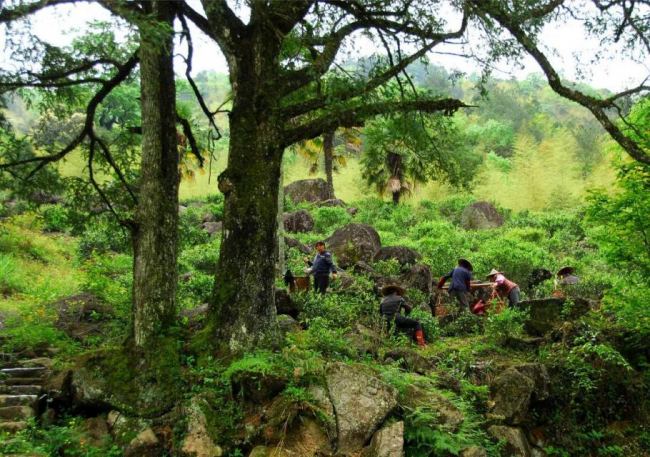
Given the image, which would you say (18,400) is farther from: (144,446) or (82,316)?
(82,316)

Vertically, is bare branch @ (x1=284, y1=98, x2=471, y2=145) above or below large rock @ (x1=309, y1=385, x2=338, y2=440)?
above

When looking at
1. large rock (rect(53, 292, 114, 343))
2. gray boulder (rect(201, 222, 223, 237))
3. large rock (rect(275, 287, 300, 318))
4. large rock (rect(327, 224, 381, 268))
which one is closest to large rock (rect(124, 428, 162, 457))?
large rock (rect(53, 292, 114, 343))

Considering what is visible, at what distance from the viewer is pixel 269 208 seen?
25.5ft

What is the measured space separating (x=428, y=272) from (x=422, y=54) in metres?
7.86

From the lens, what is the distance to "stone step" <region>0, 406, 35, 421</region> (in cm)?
681

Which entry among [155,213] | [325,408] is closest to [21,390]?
[155,213]

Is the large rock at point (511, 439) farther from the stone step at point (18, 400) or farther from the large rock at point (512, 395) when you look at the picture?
the stone step at point (18, 400)

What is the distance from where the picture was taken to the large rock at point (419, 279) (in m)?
14.5

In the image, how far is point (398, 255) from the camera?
17125mm

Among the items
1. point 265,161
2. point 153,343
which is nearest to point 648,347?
point 265,161

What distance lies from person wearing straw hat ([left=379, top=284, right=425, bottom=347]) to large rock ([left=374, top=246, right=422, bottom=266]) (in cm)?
618

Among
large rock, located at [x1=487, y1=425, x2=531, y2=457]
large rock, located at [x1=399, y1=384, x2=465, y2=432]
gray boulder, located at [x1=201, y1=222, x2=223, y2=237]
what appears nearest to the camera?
large rock, located at [x1=399, y1=384, x2=465, y2=432]

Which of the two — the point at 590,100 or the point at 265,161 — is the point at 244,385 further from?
the point at 590,100

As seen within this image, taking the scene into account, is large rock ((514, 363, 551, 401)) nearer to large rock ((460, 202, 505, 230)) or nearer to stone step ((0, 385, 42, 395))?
stone step ((0, 385, 42, 395))
